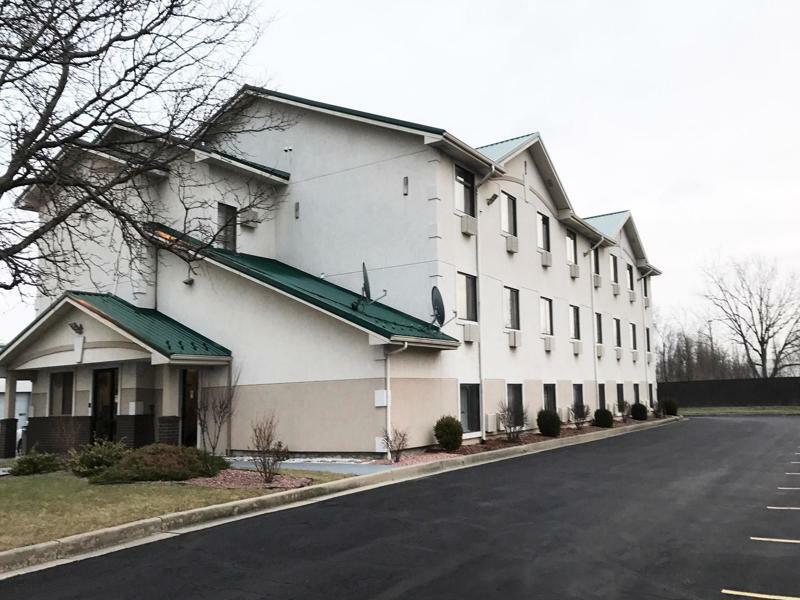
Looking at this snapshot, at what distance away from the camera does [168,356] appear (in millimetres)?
16734

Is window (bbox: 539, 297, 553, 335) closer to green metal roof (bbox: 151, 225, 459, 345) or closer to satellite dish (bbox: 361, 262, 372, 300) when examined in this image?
green metal roof (bbox: 151, 225, 459, 345)

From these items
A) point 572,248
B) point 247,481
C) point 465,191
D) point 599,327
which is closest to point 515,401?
point 465,191

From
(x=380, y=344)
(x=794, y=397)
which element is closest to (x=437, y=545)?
(x=380, y=344)

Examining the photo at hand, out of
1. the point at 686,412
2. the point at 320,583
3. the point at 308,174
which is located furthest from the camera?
the point at 686,412

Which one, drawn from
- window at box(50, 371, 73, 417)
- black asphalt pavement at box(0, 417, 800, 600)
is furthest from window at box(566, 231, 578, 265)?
window at box(50, 371, 73, 417)

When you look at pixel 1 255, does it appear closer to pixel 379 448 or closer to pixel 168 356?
pixel 168 356

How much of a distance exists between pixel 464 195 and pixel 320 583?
615 inches

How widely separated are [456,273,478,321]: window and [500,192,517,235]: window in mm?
3286

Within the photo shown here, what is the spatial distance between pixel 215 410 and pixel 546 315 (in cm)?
1330

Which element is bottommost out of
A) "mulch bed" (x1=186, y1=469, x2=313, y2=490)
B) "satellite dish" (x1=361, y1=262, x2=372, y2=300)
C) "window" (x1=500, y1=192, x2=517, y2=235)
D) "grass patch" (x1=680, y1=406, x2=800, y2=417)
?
"grass patch" (x1=680, y1=406, x2=800, y2=417)

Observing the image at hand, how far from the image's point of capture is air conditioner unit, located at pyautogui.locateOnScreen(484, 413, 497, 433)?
20141mm

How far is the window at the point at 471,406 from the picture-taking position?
770 inches

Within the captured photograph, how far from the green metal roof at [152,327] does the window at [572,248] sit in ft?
52.7

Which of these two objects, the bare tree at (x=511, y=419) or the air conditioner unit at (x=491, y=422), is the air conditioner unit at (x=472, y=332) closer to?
the air conditioner unit at (x=491, y=422)
